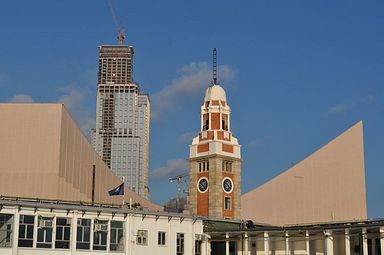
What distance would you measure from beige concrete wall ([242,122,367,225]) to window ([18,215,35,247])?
156 ft

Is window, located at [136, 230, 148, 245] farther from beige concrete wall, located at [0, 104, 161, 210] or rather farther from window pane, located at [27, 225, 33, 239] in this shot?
beige concrete wall, located at [0, 104, 161, 210]

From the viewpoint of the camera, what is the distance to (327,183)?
9169 cm

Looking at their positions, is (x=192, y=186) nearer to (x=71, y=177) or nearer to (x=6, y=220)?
(x=71, y=177)

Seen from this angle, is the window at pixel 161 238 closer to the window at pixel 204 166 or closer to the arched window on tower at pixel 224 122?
the window at pixel 204 166

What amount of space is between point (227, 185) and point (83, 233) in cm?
3976

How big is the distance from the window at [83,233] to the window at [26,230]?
128 inches

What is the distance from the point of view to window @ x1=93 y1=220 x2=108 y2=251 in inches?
1950

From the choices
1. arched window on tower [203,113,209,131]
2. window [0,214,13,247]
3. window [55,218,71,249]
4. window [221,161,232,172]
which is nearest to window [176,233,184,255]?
window [55,218,71,249]

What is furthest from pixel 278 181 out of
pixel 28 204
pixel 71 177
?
pixel 28 204

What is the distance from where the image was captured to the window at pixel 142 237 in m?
51.6

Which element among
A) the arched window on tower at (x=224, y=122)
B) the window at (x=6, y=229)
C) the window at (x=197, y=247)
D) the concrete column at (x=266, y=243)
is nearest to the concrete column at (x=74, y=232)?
the window at (x=6, y=229)

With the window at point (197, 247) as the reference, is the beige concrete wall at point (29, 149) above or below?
above

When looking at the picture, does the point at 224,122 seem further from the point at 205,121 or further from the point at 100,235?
the point at 100,235

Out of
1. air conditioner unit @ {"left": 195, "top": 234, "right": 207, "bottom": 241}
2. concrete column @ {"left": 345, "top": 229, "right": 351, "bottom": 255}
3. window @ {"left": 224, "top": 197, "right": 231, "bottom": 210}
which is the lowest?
concrete column @ {"left": 345, "top": 229, "right": 351, "bottom": 255}
